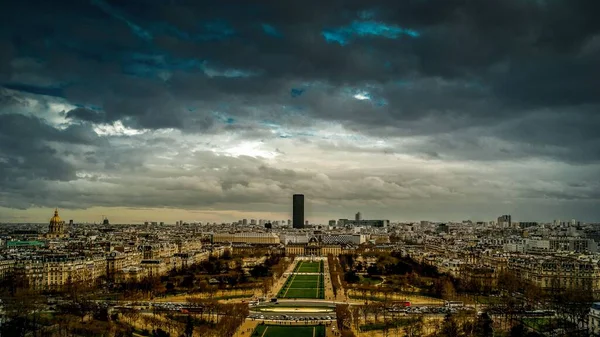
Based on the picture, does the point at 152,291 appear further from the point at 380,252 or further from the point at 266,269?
the point at 380,252

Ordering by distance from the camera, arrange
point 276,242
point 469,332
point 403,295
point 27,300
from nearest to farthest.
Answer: point 469,332, point 27,300, point 403,295, point 276,242

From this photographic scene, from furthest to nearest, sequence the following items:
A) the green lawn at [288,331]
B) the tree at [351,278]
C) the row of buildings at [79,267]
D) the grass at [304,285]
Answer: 1. the tree at [351,278]
2. the row of buildings at [79,267]
3. the grass at [304,285]
4. the green lawn at [288,331]

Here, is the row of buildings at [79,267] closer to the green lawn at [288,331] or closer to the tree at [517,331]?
the green lawn at [288,331]

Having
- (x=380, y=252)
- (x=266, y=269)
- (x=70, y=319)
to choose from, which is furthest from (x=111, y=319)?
(x=380, y=252)

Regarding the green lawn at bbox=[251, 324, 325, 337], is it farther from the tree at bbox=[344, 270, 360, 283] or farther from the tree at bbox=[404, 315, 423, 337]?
the tree at bbox=[344, 270, 360, 283]

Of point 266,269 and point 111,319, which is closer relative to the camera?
point 111,319

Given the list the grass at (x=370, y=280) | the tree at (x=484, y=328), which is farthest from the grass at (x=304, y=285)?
the tree at (x=484, y=328)

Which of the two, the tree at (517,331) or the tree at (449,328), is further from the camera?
the tree at (517,331)
